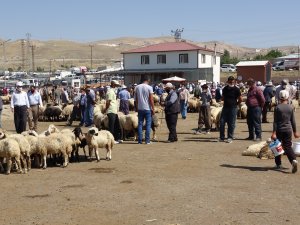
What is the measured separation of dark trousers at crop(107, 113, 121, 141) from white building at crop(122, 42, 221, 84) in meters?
36.7

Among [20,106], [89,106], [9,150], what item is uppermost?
[20,106]

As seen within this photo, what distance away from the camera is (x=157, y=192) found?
811 cm

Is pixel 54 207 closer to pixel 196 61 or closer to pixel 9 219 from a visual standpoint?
pixel 9 219

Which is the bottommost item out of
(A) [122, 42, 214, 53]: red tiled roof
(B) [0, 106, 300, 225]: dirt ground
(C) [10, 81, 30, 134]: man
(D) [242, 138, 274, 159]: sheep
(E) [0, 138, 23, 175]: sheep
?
(B) [0, 106, 300, 225]: dirt ground

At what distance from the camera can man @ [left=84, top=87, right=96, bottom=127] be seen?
18.2 meters

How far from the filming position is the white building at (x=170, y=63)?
5088 cm

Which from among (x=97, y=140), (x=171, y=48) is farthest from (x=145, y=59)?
(x=97, y=140)

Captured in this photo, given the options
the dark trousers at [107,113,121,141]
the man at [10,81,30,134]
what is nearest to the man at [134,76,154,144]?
the dark trousers at [107,113,121,141]

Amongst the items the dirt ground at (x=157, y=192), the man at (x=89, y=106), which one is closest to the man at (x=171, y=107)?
the dirt ground at (x=157, y=192)

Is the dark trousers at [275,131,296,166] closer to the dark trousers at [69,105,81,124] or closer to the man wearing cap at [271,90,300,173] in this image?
the man wearing cap at [271,90,300,173]

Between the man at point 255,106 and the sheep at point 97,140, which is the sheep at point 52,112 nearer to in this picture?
the man at point 255,106

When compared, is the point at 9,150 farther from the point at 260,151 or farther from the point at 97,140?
the point at 260,151

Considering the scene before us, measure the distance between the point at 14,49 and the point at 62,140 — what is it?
184 metres

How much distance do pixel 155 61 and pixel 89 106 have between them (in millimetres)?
34583
